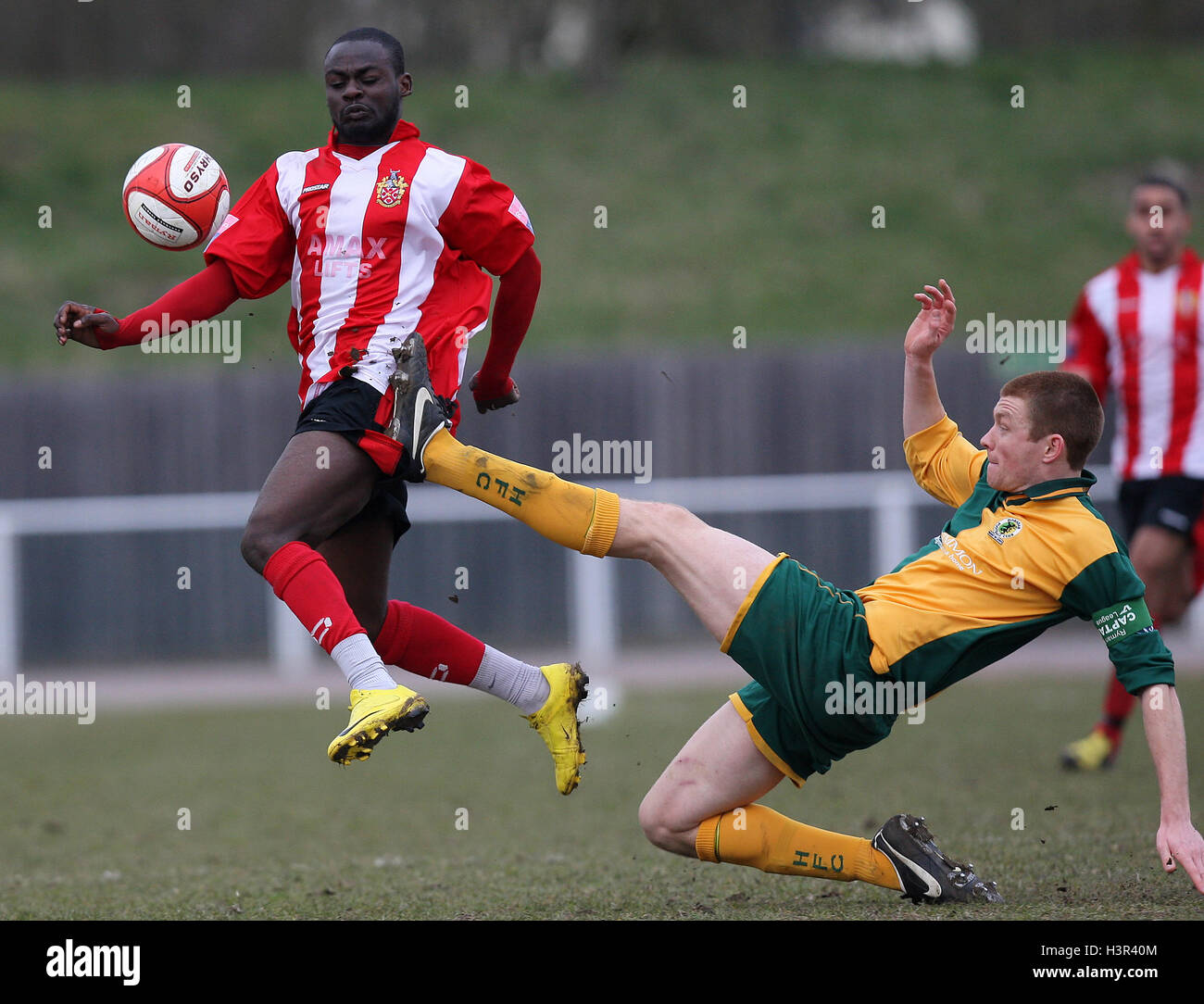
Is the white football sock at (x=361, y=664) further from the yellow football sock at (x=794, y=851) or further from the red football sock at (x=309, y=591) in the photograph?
the yellow football sock at (x=794, y=851)

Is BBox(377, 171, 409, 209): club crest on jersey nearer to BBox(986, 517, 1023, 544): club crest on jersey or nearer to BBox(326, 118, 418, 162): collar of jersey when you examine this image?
BBox(326, 118, 418, 162): collar of jersey

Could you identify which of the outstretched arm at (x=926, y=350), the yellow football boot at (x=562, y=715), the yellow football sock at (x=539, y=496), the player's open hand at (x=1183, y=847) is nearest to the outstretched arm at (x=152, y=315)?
the yellow football sock at (x=539, y=496)

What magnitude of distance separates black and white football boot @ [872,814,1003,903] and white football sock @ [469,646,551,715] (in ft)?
3.55

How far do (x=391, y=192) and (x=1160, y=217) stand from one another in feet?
12.1

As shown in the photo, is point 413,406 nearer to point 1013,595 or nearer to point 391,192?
point 391,192

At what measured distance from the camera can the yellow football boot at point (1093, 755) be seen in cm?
668

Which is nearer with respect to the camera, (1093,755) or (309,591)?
(309,591)

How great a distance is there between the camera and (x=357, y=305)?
429 cm

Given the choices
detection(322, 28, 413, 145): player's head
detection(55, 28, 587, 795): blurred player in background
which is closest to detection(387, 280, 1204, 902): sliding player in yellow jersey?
detection(55, 28, 587, 795): blurred player in background

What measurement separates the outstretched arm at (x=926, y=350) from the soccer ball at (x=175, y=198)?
6.75 ft

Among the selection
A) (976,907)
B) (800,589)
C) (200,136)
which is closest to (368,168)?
(800,589)

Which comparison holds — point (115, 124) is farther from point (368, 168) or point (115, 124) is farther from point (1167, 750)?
point (1167, 750)

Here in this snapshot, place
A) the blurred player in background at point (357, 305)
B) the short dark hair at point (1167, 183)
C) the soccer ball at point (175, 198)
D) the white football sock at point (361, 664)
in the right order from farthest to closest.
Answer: the short dark hair at point (1167, 183) → the soccer ball at point (175, 198) → the blurred player in background at point (357, 305) → the white football sock at point (361, 664)

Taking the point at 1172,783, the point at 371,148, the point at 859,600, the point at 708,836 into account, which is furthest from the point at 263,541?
the point at 1172,783
